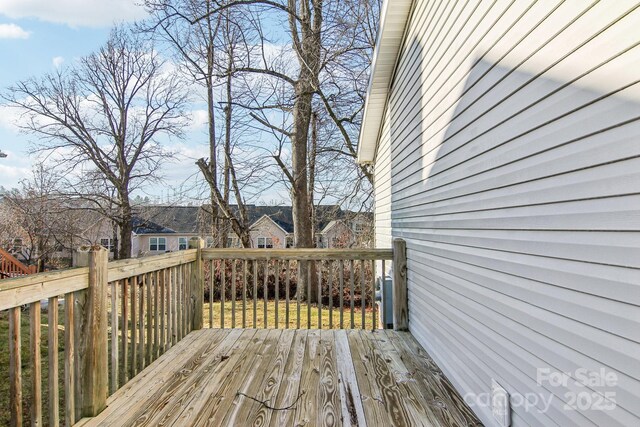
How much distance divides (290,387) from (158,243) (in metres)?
22.4

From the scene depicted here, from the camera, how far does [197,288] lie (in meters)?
4.07

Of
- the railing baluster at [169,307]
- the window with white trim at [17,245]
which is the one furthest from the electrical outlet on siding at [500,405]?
the window with white trim at [17,245]

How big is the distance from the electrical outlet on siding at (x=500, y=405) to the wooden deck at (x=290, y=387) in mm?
220

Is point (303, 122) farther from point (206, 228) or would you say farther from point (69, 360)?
point (69, 360)

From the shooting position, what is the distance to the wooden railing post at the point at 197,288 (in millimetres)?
4027

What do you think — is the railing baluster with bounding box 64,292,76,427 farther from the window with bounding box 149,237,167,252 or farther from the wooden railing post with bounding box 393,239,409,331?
the window with bounding box 149,237,167,252

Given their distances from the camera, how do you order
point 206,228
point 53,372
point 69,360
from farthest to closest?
point 206,228 < point 69,360 < point 53,372

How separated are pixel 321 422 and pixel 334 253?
2.05 metres

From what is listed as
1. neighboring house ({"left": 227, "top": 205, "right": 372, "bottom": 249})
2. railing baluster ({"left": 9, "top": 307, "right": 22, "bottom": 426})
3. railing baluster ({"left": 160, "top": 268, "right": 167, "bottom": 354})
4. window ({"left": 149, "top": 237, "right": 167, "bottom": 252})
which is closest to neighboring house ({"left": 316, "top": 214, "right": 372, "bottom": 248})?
neighboring house ({"left": 227, "top": 205, "right": 372, "bottom": 249})

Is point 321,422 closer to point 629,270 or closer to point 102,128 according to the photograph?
point 629,270

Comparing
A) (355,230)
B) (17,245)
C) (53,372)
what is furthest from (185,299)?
(17,245)

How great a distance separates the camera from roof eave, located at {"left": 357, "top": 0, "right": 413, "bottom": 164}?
398cm

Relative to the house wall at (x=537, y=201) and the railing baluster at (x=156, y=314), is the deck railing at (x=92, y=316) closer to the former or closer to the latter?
the railing baluster at (x=156, y=314)

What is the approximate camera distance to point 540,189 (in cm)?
155
